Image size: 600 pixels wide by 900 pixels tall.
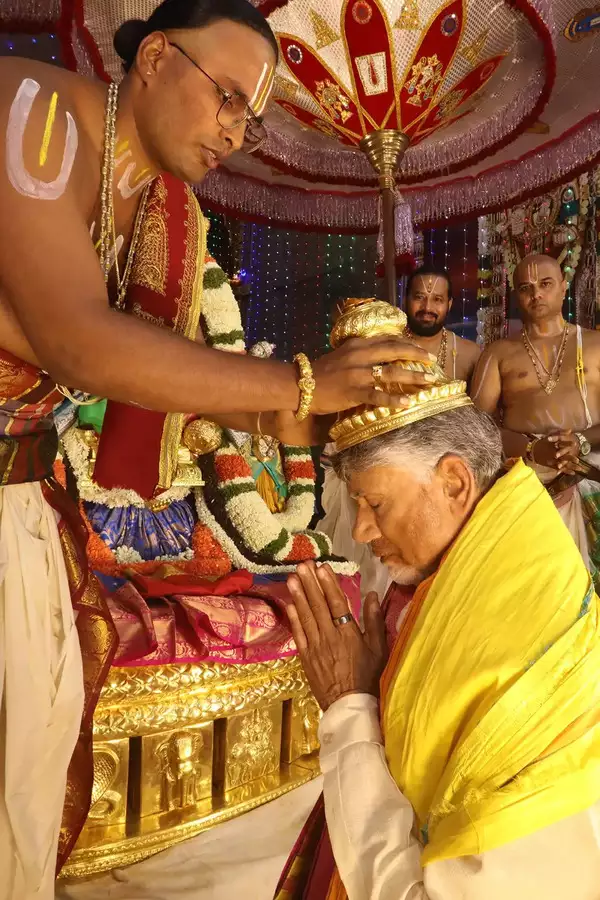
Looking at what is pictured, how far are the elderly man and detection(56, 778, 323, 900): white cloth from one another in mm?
965

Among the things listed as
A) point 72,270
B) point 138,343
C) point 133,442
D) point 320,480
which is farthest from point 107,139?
point 320,480

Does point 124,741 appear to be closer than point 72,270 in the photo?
No

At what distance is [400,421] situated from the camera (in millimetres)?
1217

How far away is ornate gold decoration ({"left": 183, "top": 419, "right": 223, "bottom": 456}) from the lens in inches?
124

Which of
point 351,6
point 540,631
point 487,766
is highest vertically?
point 351,6

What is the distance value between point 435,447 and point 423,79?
279 centimetres

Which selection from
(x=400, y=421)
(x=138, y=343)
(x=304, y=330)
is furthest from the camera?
(x=304, y=330)

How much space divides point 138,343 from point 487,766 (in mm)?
751

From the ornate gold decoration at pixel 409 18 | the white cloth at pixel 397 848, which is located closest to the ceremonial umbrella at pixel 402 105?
the ornate gold decoration at pixel 409 18

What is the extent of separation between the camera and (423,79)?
3.42m

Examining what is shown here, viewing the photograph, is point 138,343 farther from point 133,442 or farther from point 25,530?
point 133,442

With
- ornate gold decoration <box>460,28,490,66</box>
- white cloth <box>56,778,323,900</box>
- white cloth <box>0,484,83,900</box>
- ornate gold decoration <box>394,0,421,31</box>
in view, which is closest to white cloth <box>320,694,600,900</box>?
white cloth <box>0,484,83,900</box>

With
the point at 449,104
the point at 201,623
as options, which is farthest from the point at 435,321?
the point at 201,623

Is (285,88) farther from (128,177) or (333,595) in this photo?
(333,595)
